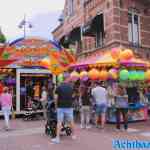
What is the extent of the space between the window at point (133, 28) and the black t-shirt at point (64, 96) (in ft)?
34.0

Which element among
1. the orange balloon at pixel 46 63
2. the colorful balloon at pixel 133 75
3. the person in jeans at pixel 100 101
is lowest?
the person in jeans at pixel 100 101

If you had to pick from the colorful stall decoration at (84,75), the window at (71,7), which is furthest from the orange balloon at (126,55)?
the window at (71,7)

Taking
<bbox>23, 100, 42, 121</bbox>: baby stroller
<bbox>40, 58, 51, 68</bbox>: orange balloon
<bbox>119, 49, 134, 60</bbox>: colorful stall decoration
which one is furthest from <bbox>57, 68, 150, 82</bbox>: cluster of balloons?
<bbox>23, 100, 42, 121</bbox>: baby stroller

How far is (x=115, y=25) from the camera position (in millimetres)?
18156

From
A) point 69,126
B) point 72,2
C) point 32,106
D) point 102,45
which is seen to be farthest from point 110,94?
point 72,2

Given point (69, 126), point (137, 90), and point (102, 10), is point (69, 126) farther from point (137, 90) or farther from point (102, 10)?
point (102, 10)

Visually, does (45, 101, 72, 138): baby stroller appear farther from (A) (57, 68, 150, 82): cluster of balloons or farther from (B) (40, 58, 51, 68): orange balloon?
(B) (40, 58, 51, 68): orange balloon

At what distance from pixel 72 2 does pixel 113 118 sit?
14.0 meters

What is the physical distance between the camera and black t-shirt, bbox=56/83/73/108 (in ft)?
31.3

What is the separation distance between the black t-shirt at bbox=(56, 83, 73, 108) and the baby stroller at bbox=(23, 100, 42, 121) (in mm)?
5832

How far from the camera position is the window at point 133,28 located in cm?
1928

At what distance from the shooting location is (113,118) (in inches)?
528

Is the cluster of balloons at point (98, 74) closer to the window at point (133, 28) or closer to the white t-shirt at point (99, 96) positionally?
the white t-shirt at point (99, 96)

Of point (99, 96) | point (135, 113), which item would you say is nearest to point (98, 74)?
point (99, 96)
